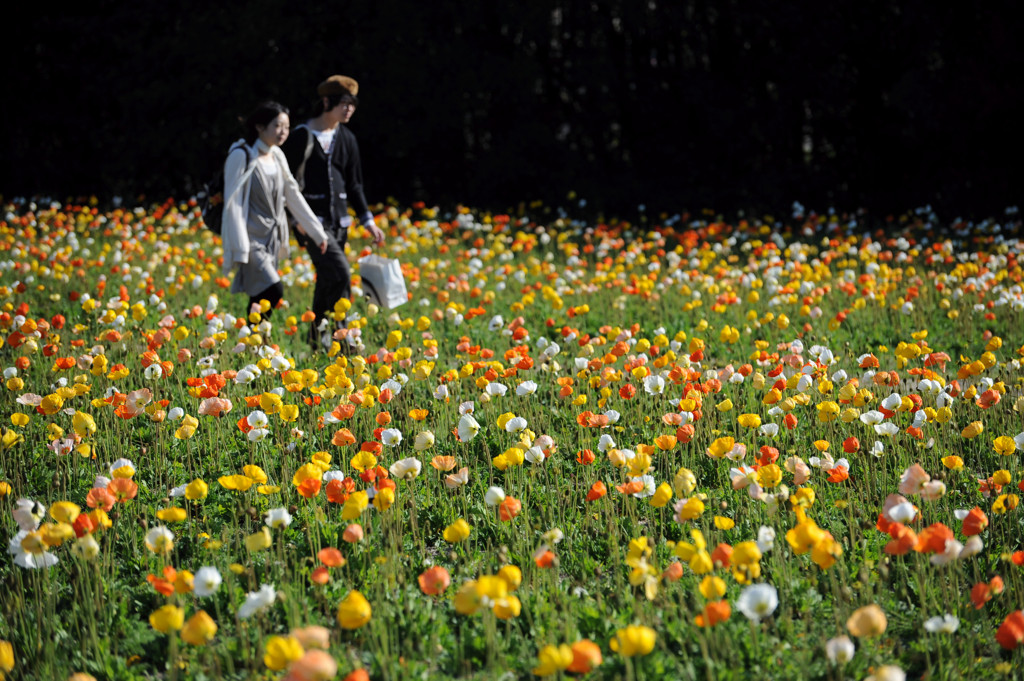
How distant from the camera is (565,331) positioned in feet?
17.0

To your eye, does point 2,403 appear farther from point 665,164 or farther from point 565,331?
point 665,164

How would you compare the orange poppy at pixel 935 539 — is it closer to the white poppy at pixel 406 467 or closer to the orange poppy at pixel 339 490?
the white poppy at pixel 406 467

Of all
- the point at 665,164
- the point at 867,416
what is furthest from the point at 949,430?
the point at 665,164

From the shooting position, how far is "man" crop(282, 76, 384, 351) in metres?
5.48

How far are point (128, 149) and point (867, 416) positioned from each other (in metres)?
11.8

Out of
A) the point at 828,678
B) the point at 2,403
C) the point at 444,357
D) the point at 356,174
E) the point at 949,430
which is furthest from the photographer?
the point at 356,174

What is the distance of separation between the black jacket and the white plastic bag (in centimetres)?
33

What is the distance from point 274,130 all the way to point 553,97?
763cm

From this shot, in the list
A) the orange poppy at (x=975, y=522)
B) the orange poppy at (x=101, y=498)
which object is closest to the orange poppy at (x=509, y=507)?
the orange poppy at (x=101, y=498)

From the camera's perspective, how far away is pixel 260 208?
17.3ft

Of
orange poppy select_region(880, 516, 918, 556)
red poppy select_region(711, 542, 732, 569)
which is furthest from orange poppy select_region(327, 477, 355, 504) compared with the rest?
orange poppy select_region(880, 516, 918, 556)

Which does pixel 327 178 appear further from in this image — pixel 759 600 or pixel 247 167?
pixel 759 600

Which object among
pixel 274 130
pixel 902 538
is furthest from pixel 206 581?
pixel 274 130

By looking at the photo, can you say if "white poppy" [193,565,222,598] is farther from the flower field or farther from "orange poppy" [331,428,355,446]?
"orange poppy" [331,428,355,446]
